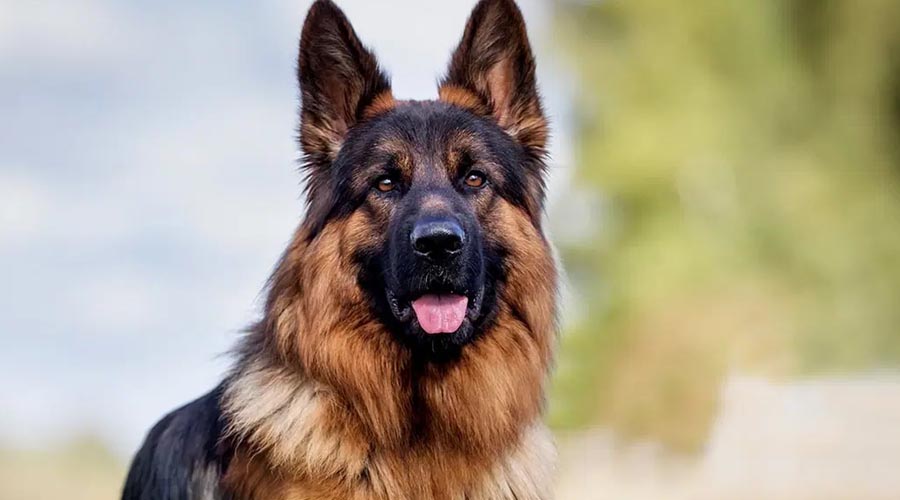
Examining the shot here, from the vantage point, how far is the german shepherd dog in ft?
13.2

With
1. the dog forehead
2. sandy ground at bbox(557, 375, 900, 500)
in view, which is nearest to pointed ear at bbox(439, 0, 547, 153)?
the dog forehead

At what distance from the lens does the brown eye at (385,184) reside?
4.27 metres

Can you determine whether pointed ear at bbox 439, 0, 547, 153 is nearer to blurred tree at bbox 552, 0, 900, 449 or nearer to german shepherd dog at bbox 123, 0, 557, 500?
german shepherd dog at bbox 123, 0, 557, 500

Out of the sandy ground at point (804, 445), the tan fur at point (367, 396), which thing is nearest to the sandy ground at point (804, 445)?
the sandy ground at point (804, 445)

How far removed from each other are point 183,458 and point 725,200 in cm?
1042

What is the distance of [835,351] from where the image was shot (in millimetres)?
12539

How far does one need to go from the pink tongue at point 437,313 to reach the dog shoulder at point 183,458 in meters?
1.03

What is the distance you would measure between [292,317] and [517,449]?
1.17m

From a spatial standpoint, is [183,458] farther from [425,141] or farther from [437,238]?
[425,141]

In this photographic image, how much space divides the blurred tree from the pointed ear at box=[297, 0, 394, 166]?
8.27m

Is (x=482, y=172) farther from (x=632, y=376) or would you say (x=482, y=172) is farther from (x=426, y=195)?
(x=632, y=376)

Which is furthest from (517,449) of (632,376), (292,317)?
(632,376)

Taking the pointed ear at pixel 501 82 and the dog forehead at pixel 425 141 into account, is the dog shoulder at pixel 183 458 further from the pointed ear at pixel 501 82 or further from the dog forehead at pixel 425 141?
the pointed ear at pixel 501 82

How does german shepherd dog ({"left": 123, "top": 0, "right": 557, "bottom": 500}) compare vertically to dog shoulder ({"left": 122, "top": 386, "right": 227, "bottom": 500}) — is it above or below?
above
